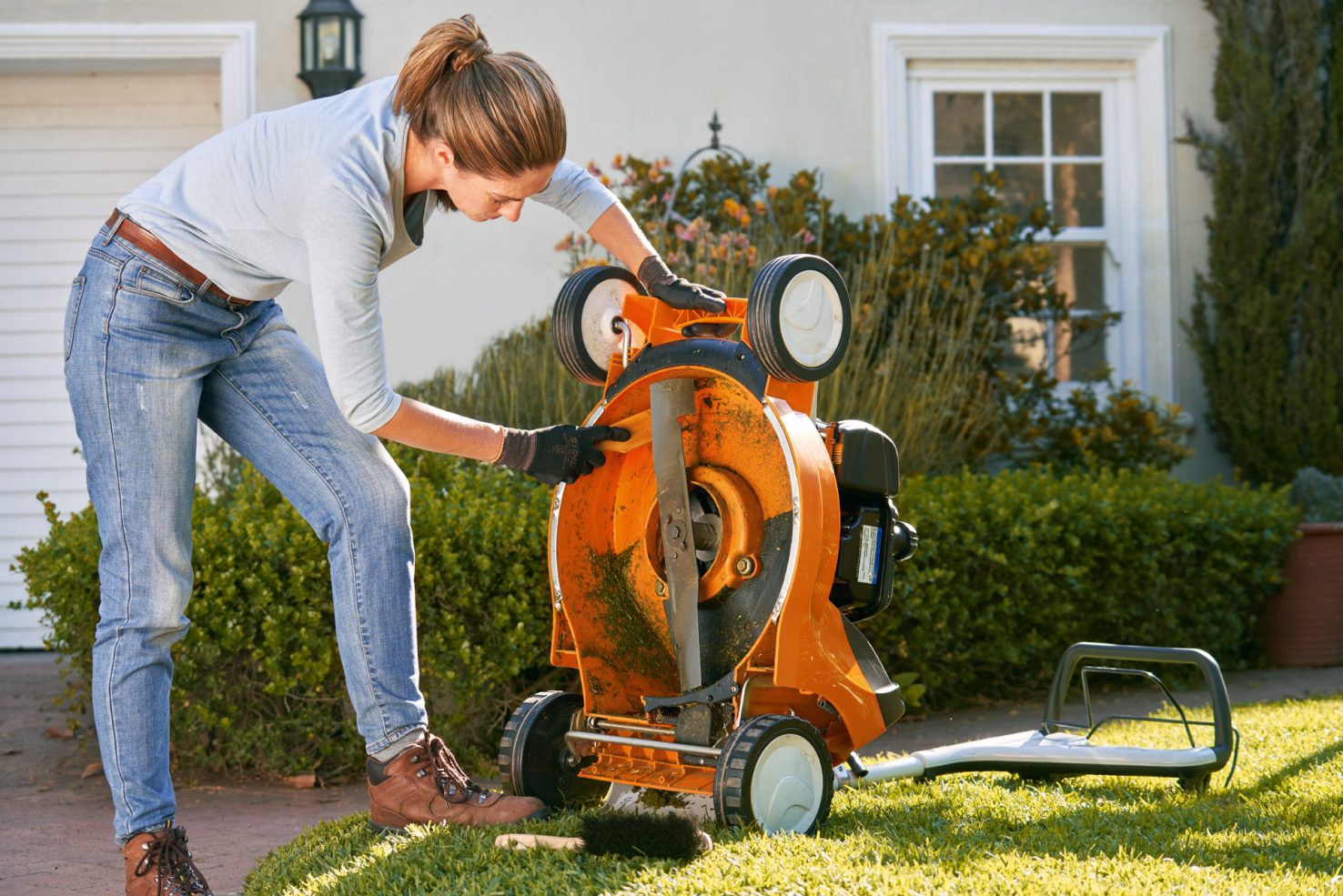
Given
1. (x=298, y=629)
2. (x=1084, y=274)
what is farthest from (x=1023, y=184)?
(x=298, y=629)

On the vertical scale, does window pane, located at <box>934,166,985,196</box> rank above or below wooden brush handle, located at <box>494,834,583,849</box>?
above

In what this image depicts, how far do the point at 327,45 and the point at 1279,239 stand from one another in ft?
15.4

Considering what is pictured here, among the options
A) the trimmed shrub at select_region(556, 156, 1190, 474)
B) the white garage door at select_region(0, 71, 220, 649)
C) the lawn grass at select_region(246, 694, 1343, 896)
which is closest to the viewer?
the lawn grass at select_region(246, 694, 1343, 896)

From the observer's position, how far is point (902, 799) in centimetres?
314

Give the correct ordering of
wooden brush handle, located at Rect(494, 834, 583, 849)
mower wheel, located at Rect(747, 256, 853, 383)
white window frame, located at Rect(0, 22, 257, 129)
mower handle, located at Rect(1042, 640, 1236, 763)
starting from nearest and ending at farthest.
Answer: wooden brush handle, located at Rect(494, 834, 583, 849) < mower wheel, located at Rect(747, 256, 853, 383) < mower handle, located at Rect(1042, 640, 1236, 763) < white window frame, located at Rect(0, 22, 257, 129)

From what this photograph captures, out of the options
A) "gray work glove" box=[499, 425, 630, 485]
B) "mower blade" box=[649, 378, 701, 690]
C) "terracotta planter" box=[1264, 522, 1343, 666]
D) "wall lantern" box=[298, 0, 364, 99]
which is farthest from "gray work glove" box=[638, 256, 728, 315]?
"wall lantern" box=[298, 0, 364, 99]

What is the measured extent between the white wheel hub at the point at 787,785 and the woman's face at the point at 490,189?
43.4 inches

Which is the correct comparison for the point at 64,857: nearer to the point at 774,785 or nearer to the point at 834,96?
the point at 774,785

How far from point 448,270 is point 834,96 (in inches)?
82.8

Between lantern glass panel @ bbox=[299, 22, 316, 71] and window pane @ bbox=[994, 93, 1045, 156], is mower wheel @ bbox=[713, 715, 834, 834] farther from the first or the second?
window pane @ bbox=[994, 93, 1045, 156]

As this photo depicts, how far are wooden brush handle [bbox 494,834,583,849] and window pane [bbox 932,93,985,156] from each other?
5408mm

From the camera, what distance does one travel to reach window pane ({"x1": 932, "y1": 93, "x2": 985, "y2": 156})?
7309 mm

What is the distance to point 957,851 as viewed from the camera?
2621 millimetres

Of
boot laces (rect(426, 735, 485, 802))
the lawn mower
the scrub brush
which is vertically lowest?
the scrub brush
